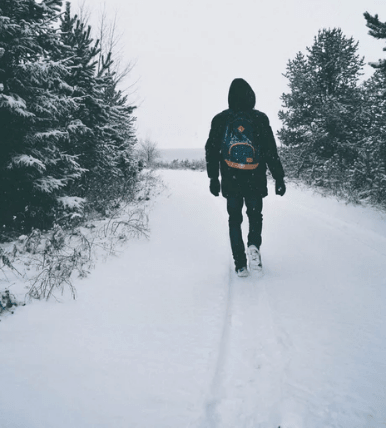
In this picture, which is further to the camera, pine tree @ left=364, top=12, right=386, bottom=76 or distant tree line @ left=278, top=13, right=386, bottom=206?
distant tree line @ left=278, top=13, right=386, bottom=206

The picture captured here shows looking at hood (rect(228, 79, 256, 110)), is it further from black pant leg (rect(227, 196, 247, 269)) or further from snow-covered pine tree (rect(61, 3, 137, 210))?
snow-covered pine tree (rect(61, 3, 137, 210))

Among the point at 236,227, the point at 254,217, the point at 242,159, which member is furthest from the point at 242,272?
the point at 242,159

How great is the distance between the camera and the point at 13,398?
1.22m

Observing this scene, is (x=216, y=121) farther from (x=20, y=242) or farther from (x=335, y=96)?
(x=335, y=96)

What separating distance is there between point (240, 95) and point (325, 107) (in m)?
8.40

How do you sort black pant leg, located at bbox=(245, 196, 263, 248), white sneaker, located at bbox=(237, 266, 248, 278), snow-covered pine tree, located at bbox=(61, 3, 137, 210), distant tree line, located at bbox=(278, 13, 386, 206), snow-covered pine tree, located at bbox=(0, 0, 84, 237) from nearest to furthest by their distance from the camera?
1. white sneaker, located at bbox=(237, 266, 248, 278)
2. black pant leg, located at bbox=(245, 196, 263, 248)
3. snow-covered pine tree, located at bbox=(0, 0, 84, 237)
4. snow-covered pine tree, located at bbox=(61, 3, 137, 210)
5. distant tree line, located at bbox=(278, 13, 386, 206)

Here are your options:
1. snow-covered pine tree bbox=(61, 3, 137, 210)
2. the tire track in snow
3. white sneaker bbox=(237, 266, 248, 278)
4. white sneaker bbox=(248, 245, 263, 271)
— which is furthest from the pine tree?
snow-covered pine tree bbox=(61, 3, 137, 210)

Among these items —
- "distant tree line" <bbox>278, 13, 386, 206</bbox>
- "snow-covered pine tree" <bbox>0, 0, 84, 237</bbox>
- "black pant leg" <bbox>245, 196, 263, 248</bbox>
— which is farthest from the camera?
"distant tree line" <bbox>278, 13, 386, 206</bbox>

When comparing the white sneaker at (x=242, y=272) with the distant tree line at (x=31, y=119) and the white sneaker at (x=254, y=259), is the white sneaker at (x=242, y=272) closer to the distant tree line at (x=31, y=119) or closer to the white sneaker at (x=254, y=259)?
the white sneaker at (x=254, y=259)

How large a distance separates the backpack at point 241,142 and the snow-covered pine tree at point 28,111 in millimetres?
2964

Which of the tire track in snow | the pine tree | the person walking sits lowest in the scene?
the tire track in snow

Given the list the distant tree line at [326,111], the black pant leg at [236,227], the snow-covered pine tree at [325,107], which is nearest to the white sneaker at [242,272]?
the black pant leg at [236,227]

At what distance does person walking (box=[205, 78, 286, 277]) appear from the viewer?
114 inches

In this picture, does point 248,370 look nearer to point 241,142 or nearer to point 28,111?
point 241,142
